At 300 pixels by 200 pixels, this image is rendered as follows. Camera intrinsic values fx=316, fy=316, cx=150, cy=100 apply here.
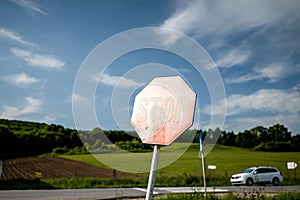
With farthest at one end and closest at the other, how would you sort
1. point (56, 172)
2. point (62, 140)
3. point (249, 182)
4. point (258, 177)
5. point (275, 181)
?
point (62, 140)
point (56, 172)
point (275, 181)
point (249, 182)
point (258, 177)

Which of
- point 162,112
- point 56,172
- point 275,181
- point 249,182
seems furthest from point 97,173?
point 162,112

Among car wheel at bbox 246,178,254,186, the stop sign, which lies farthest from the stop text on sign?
car wheel at bbox 246,178,254,186

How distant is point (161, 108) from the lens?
3.76 meters

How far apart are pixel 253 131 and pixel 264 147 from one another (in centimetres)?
981

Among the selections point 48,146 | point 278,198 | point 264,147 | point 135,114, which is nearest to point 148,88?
point 135,114

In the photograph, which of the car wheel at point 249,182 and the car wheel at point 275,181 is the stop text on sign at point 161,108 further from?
the car wheel at point 275,181

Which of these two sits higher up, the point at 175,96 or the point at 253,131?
the point at 253,131

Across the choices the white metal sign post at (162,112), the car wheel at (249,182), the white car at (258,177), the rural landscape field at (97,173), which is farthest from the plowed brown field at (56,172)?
the white metal sign post at (162,112)

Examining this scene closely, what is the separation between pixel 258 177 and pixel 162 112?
2227cm

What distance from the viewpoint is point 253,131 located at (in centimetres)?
7925

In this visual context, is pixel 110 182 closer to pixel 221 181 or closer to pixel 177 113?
pixel 221 181

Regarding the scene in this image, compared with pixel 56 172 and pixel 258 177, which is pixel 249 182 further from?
pixel 56 172

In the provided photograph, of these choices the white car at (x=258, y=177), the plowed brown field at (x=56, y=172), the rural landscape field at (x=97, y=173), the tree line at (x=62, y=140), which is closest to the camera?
the rural landscape field at (x=97, y=173)

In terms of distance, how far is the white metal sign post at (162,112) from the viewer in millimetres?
3617
